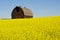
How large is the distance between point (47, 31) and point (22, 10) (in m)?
30.9

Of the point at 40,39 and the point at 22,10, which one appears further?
the point at 22,10

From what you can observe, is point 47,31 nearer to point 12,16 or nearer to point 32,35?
point 32,35

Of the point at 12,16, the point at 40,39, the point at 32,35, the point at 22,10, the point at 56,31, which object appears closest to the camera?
the point at 40,39

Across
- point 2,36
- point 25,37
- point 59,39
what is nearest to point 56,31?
point 59,39

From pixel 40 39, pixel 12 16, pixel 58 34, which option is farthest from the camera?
pixel 12 16

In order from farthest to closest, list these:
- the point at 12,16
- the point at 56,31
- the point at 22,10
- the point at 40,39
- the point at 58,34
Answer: the point at 12,16 < the point at 22,10 < the point at 56,31 < the point at 58,34 < the point at 40,39

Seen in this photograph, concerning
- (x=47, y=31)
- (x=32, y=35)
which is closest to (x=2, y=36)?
(x=32, y=35)

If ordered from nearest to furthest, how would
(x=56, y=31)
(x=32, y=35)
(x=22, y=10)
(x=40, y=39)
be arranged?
(x=40, y=39) → (x=32, y=35) → (x=56, y=31) → (x=22, y=10)

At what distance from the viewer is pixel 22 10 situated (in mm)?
44500

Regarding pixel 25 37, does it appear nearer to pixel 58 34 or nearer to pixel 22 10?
pixel 58 34

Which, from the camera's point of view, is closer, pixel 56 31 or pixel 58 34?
pixel 58 34

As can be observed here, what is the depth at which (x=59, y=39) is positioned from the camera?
38.2ft

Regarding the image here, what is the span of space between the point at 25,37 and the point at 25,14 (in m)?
33.2

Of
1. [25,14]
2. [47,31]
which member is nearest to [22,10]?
[25,14]
